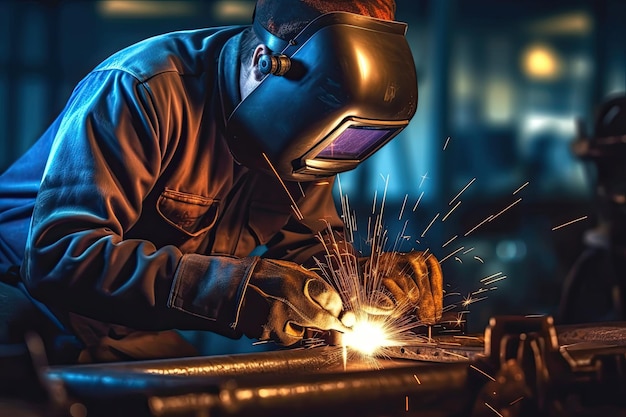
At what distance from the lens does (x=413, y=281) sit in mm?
1988

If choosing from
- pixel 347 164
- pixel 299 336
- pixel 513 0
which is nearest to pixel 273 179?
pixel 347 164

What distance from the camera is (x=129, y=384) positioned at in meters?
1.11

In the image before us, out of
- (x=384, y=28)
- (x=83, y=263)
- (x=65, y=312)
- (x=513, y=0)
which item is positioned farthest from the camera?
(x=513, y=0)

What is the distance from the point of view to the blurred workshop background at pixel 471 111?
4.36m

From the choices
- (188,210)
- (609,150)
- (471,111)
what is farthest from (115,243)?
(471,111)

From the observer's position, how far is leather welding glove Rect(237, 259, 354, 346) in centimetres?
164

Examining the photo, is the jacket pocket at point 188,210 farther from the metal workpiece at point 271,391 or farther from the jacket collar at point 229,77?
the metal workpiece at point 271,391

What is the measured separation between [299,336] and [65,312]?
1.82ft

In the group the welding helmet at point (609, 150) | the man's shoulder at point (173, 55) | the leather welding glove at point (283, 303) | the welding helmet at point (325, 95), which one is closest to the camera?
the leather welding glove at point (283, 303)

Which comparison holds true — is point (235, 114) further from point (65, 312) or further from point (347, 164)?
point (65, 312)

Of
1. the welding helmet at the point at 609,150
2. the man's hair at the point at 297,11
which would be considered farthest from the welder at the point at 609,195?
the man's hair at the point at 297,11

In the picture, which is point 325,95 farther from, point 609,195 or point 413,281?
point 609,195

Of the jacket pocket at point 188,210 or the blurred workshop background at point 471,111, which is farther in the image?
the blurred workshop background at point 471,111

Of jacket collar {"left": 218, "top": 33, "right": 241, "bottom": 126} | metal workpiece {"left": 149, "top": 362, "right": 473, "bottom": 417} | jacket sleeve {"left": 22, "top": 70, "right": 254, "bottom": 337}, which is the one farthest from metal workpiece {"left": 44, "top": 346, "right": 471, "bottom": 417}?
jacket collar {"left": 218, "top": 33, "right": 241, "bottom": 126}
